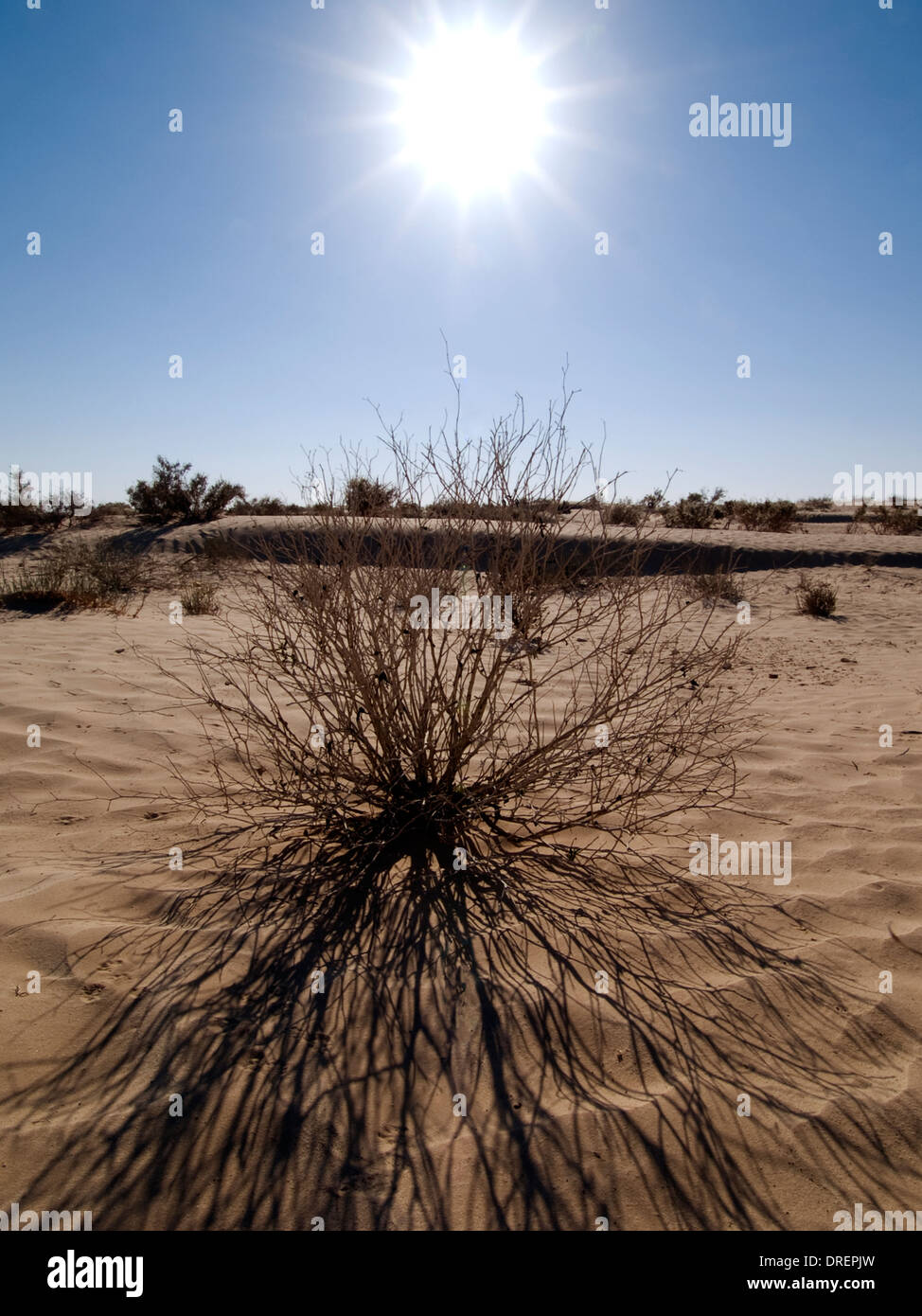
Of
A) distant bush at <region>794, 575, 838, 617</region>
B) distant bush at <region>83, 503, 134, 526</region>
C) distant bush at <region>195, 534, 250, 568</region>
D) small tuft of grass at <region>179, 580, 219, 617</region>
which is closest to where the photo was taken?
small tuft of grass at <region>179, 580, 219, 617</region>

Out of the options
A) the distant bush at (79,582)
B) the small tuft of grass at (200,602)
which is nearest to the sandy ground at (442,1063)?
the small tuft of grass at (200,602)

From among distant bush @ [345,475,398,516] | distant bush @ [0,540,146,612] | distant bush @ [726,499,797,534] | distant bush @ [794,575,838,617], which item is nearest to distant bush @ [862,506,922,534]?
distant bush @ [726,499,797,534]

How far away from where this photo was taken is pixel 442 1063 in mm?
2059

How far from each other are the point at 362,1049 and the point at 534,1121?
1.60ft

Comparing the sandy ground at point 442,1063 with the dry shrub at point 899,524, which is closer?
the sandy ground at point 442,1063

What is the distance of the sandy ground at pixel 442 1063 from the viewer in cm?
169

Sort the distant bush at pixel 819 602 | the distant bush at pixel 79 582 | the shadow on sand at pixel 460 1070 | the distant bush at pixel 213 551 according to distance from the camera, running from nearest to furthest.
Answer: the shadow on sand at pixel 460 1070
the distant bush at pixel 79 582
the distant bush at pixel 819 602
the distant bush at pixel 213 551

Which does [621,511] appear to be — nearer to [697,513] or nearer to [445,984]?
[445,984]

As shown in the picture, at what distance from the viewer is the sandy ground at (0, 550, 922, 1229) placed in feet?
5.55

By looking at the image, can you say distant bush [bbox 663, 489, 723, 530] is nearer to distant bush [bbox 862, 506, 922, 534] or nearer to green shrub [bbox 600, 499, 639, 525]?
distant bush [bbox 862, 506, 922, 534]

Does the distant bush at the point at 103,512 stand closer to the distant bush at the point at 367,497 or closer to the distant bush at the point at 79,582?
the distant bush at the point at 79,582

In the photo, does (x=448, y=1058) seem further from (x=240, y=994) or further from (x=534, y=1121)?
(x=240, y=994)

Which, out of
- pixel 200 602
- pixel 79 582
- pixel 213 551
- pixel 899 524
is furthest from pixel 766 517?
pixel 79 582

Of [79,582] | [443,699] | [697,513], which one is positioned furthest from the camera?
[697,513]
